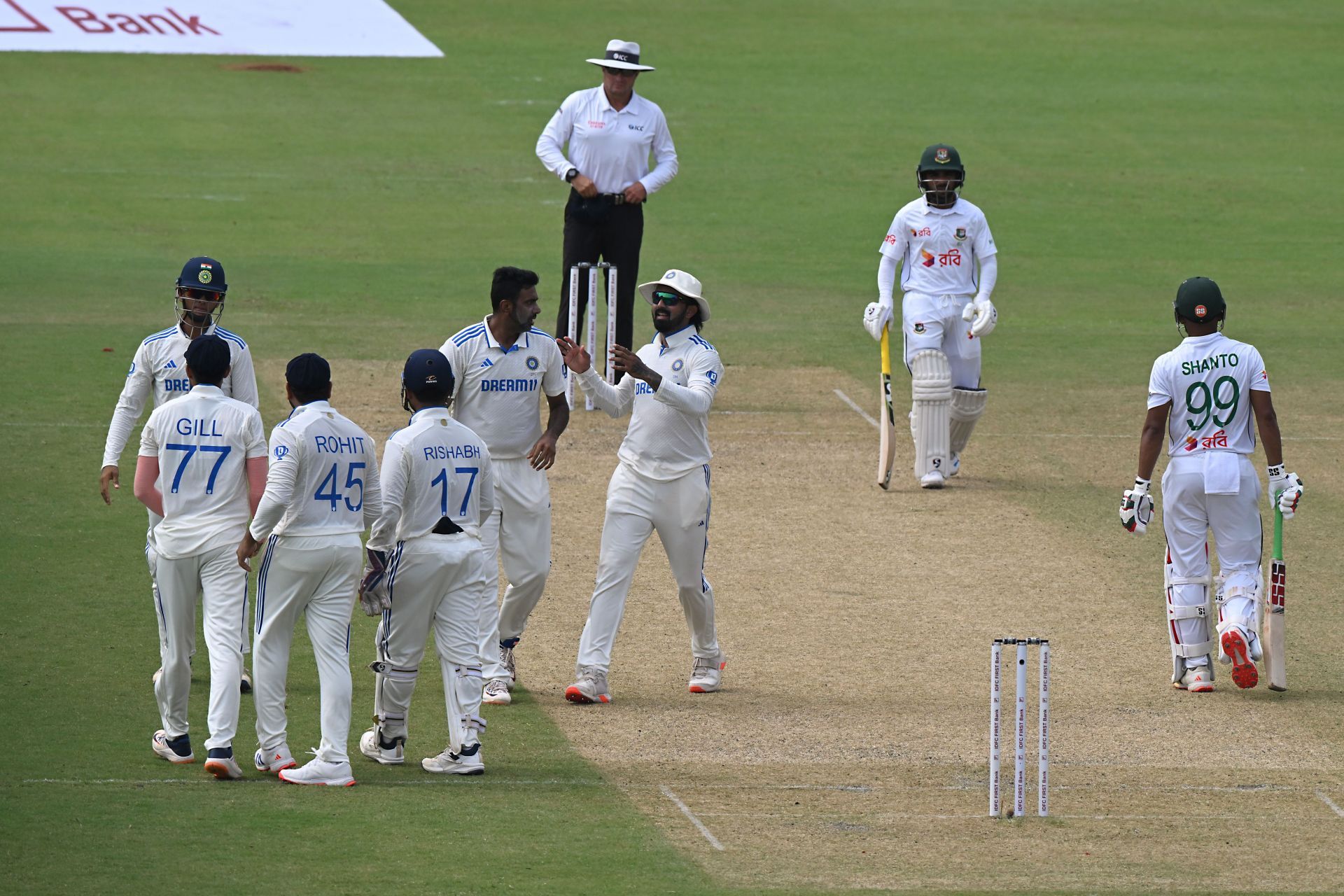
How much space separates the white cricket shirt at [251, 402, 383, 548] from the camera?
8664 mm

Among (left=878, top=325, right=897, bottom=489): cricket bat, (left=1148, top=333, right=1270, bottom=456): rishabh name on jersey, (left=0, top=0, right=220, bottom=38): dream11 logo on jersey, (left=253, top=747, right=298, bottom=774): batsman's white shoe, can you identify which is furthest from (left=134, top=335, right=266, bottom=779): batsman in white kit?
(left=0, top=0, right=220, bottom=38): dream11 logo on jersey

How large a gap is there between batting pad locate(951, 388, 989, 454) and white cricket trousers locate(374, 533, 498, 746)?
681 cm

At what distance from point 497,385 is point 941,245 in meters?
Answer: 5.91

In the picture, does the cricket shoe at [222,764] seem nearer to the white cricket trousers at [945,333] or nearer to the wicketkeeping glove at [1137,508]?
the wicketkeeping glove at [1137,508]

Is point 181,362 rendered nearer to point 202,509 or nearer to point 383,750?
point 202,509

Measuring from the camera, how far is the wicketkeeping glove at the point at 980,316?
14891 millimetres

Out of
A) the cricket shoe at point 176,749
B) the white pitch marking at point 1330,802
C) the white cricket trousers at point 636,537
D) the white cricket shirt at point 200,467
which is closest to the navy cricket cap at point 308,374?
the white cricket shirt at point 200,467

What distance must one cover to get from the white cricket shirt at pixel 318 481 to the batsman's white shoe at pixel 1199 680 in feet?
14.7

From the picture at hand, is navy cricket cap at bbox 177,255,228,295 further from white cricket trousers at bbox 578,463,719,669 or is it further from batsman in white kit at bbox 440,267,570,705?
white cricket trousers at bbox 578,463,719,669

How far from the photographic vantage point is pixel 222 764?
884 centimetres

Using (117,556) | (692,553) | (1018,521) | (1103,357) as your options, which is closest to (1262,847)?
(692,553)

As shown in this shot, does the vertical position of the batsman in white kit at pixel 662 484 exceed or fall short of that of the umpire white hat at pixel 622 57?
it falls short

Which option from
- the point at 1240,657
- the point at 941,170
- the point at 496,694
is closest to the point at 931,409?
the point at 941,170

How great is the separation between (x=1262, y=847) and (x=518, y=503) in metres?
3.88
